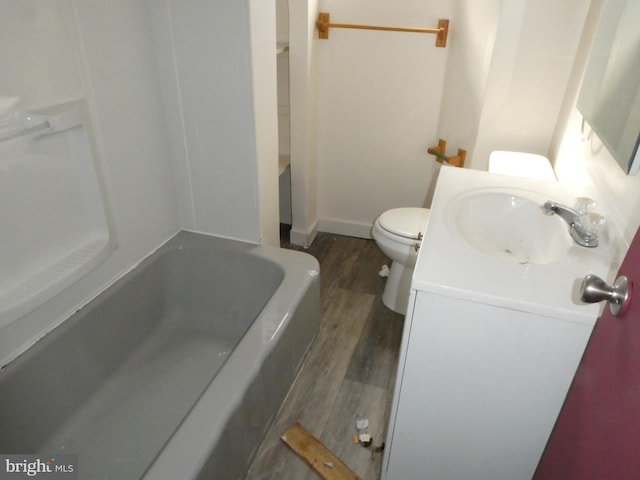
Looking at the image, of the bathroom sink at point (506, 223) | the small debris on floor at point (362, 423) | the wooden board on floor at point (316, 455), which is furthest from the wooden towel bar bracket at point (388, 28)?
the wooden board on floor at point (316, 455)

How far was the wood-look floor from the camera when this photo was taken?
1.53 meters

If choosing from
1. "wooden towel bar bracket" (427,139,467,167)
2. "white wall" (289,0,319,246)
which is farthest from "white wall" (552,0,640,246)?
"white wall" (289,0,319,246)

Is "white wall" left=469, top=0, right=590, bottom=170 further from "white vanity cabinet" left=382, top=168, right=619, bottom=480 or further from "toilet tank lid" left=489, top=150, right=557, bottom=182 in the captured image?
"white vanity cabinet" left=382, top=168, right=619, bottom=480

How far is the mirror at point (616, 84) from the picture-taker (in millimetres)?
1029

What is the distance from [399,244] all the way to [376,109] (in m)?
0.89

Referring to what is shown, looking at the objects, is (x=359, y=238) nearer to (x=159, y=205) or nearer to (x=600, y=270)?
(x=159, y=205)

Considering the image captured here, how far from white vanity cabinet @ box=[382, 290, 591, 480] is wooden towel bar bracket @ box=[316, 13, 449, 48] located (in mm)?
1715

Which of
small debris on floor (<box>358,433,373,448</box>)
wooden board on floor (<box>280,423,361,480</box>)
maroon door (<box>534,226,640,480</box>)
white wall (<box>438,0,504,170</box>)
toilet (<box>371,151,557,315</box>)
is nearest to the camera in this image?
maroon door (<box>534,226,640,480</box>)

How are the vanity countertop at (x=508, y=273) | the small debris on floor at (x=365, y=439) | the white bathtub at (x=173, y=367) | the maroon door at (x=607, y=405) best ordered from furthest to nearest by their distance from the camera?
the small debris on floor at (x=365, y=439), the white bathtub at (x=173, y=367), the vanity countertop at (x=508, y=273), the maroon door at (x=607, y=405)

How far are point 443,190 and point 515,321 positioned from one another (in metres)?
0.56
